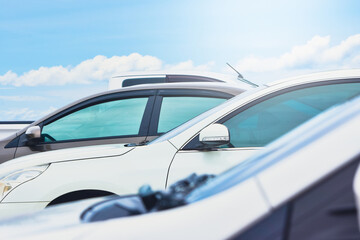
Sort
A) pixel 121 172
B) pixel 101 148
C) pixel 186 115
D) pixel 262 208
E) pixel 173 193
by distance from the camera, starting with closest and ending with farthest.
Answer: pixel 262 208 < pixel 173 193 < pixel 121 172 < pixel 101 148 < pixel 186 115

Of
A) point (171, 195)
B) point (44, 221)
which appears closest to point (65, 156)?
point (44, 221)

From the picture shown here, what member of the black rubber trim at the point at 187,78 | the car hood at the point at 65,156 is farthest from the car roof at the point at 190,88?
the black rubber trim at the point at 187,78

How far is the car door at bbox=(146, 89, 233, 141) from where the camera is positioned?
480 cm

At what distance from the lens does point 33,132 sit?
4.90m

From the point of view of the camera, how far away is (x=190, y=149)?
3.44 metres

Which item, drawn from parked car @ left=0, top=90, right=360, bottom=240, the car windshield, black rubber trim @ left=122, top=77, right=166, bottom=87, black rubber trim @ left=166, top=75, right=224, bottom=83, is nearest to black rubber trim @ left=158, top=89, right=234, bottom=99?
black rubber trim @ left=166, top=75, right=224, bottom=83

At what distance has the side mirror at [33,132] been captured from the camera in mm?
4910

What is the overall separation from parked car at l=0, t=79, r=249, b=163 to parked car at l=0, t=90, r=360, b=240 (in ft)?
11.0

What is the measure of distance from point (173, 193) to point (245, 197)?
346 millimetres

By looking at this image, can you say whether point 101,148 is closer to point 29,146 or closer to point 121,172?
point 121,172

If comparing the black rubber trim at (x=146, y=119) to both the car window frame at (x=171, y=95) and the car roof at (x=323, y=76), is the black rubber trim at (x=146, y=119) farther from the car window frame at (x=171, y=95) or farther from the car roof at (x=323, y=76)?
the car roof at (x=323, y=76)

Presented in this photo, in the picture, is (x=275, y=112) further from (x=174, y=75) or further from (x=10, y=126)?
(x=10, y=126)

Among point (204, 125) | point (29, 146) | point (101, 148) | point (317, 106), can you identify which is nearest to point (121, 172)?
point (101, 148)

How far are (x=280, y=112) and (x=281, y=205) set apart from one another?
2.40 m
